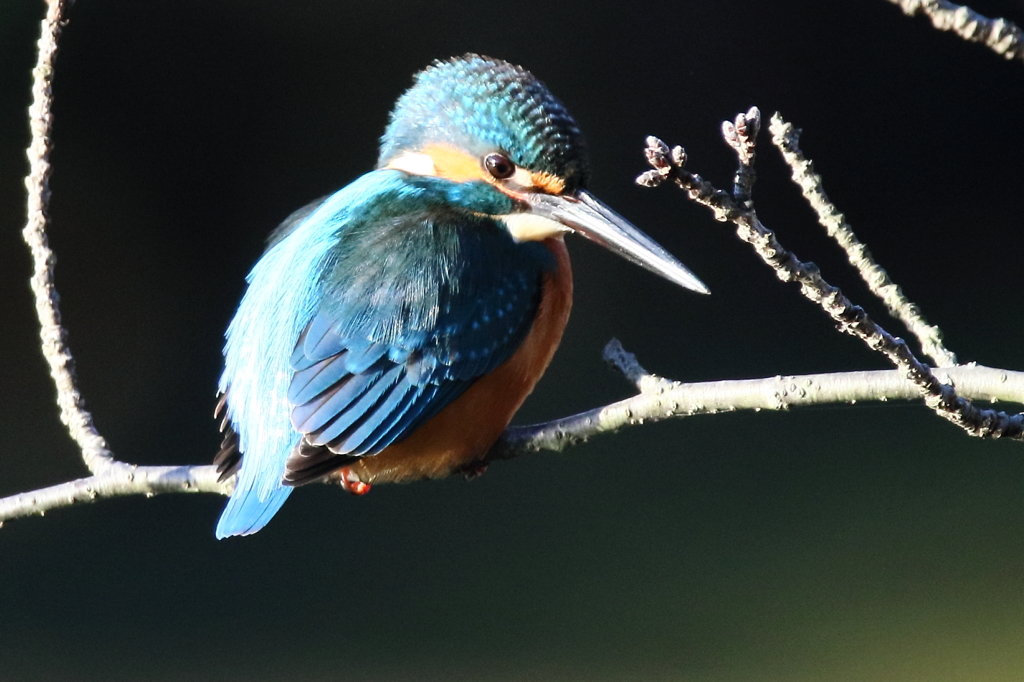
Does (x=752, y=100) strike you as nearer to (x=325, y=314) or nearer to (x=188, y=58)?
(x=188, y=58)

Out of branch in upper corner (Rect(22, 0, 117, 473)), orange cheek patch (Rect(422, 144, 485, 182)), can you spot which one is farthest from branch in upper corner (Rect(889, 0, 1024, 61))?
branch in upper corner (Rect(22, 0, 117, 473))

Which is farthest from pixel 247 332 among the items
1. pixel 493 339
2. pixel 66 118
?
pixel 66 118

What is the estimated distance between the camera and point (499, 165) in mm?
1859

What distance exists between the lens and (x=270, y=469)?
1715 mm

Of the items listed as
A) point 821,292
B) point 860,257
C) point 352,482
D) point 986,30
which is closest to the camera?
point 986,30

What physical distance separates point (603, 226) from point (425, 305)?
28cm

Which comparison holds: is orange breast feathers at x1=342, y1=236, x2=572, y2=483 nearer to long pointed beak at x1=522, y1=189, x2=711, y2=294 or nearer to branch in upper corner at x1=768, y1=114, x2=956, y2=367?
long pointed beak at x1=522, y1=189, x2=711, y2=294

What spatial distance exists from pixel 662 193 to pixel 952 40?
1326mm

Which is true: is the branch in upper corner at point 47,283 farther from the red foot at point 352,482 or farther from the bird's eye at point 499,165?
the bird's eye at point 499,165

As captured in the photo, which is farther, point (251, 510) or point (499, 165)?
point (499, 165)

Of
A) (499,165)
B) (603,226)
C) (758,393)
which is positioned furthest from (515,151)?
(758,393)

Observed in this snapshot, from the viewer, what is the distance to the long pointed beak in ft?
5.54

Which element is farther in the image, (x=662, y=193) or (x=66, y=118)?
(x=662, y=193)

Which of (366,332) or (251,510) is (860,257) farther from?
(251,510)
